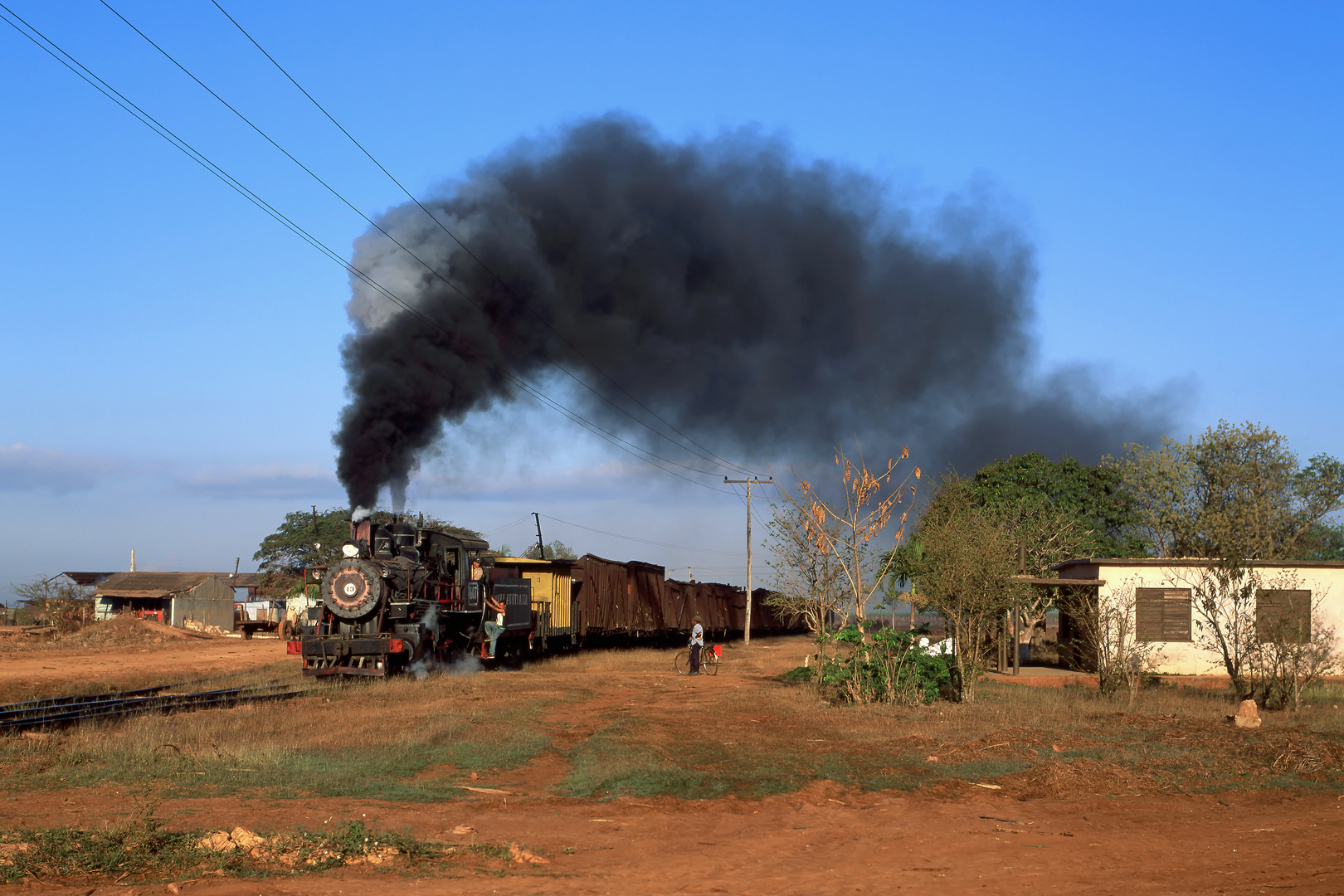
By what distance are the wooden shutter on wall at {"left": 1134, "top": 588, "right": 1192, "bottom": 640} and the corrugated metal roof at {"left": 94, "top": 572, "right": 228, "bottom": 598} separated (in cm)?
4407

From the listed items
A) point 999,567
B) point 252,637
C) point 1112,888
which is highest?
point 999,567

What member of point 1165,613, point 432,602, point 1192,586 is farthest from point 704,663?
point 1192,586

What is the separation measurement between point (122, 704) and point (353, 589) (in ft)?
15.5

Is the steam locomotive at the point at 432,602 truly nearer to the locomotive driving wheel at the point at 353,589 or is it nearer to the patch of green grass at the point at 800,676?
the locomotive driving wheel at the point at 353,589

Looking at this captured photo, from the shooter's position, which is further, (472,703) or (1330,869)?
(472,703)

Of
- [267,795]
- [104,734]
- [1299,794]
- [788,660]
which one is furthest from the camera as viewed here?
[788,660]

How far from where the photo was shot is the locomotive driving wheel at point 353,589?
19844mm

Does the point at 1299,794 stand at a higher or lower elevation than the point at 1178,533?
lower

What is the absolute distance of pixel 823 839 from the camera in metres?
8.30

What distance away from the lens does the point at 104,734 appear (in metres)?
12.5

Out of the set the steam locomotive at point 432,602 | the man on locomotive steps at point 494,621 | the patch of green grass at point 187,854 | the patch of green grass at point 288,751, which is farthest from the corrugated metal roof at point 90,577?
the patch of green grass at point 187,854

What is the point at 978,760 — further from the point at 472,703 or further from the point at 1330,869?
the point at 472,703

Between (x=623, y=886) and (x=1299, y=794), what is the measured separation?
7.57 metres

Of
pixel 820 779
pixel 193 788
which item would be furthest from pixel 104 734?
pixel 820 779
